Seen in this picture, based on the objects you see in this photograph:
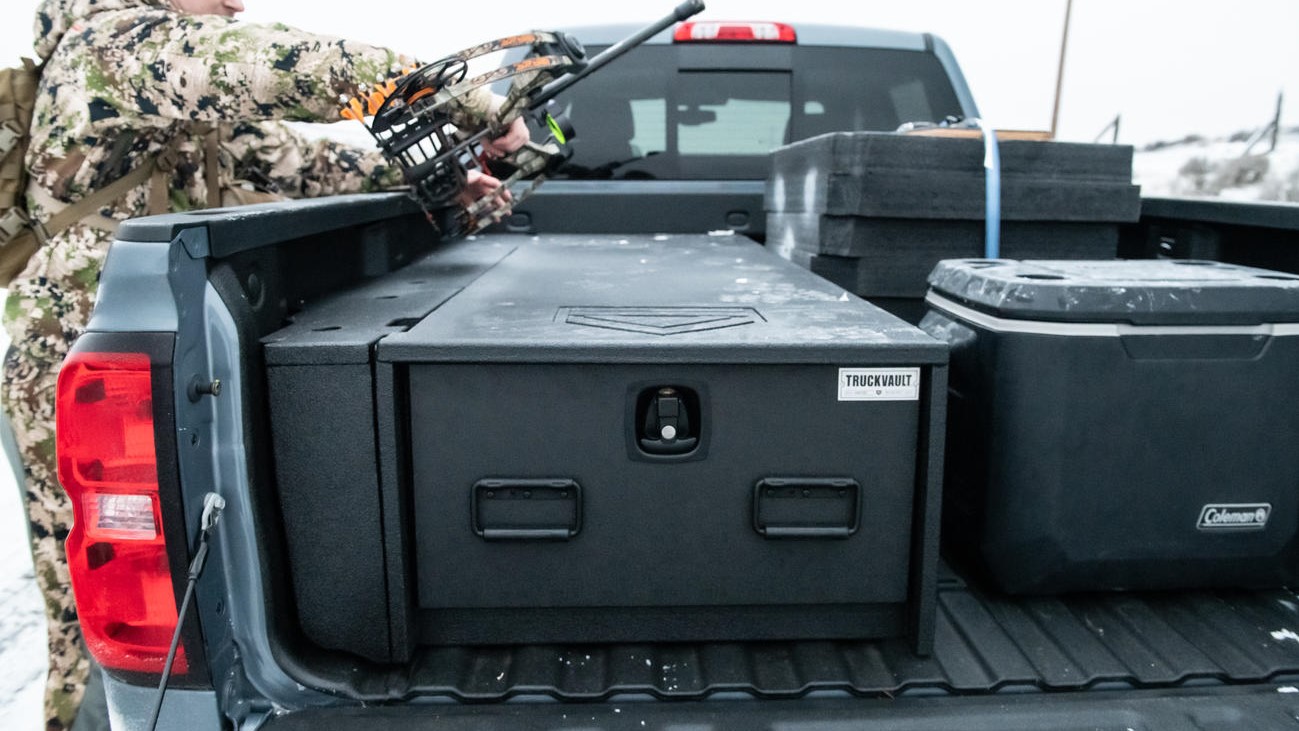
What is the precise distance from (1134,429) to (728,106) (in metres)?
2.34

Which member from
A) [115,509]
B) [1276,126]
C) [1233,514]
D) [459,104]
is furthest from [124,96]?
[1276,126]

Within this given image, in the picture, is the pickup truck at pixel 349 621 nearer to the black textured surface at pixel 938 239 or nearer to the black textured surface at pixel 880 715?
the black textured surface at pixel 880 715

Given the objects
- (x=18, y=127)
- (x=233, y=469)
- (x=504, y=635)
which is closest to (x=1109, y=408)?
(x=504, y=635)

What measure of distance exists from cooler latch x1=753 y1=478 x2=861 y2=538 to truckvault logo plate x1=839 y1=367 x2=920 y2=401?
0.13 m

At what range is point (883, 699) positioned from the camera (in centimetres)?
129

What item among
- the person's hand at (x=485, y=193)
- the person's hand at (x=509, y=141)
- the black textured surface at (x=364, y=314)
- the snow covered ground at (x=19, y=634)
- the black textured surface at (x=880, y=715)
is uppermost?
the person's hand at (x=509, y=141)

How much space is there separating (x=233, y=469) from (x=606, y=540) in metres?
0.52

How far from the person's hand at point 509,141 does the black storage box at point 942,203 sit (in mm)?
749

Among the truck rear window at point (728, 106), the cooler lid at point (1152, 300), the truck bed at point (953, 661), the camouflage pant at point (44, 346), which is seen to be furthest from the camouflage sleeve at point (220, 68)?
the truck rear window at point (728, 106)

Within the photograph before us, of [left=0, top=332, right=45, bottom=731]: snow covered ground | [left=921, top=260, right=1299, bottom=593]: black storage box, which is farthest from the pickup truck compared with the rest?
[left=0, top=332, right=45, bottom=731]: snow covered ground

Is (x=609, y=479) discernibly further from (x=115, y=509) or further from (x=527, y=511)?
(x=115, y=509)

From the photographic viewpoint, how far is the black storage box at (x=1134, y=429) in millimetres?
1383

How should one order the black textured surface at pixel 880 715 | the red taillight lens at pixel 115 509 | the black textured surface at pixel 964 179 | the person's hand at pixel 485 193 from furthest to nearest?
the person's hand at pixel 485 193
the black textured surface at pixel 964 179
the black textured surface at pixel 880 715
the red taillight lens at pixel 115 509

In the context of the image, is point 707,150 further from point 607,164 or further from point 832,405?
point 832,405
